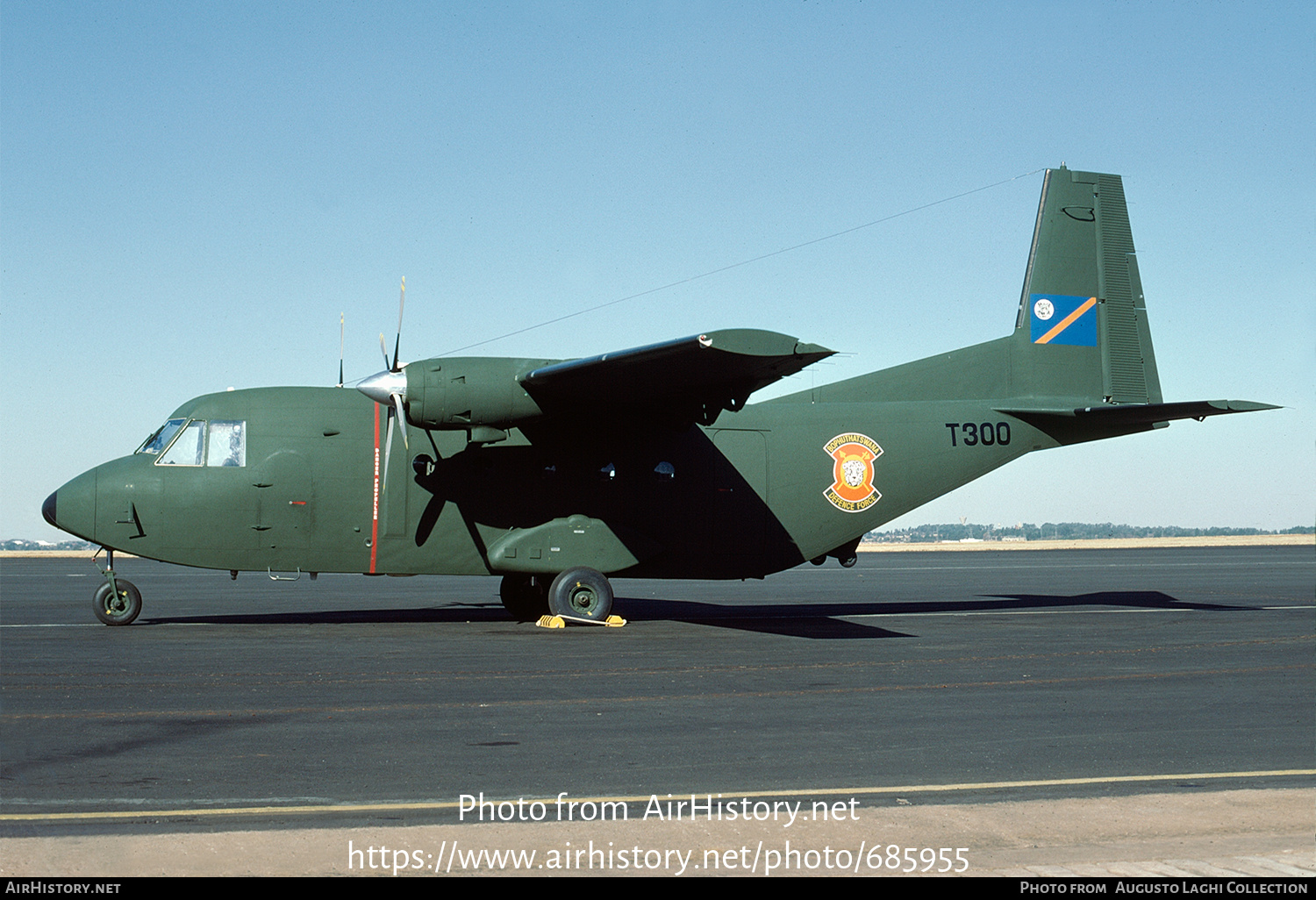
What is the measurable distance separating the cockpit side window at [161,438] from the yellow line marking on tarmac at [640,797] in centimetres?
1310

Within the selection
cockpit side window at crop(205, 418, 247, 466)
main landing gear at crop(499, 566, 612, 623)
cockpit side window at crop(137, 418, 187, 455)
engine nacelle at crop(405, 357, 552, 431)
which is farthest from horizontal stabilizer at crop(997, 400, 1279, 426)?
cockpit side window at crop(137, 418, 187, 455)

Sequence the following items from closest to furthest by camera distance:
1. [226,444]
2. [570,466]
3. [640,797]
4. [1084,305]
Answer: [640,797]
[226,444]
[570,466]
[1084,305]

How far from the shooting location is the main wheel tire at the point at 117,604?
18.3m

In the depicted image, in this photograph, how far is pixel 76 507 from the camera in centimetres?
1798

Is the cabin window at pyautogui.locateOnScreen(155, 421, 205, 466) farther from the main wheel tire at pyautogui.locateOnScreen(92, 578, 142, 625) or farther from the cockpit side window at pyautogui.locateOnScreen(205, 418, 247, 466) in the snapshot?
the main wheel tire at pyautogui.locateOnScreen(92, 578, 142, 625)

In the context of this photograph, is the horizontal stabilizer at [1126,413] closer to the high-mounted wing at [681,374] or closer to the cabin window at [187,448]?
the high-mounted wing at [681,374]

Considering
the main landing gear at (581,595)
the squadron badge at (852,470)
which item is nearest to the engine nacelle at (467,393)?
the main landing gear at (581,595)

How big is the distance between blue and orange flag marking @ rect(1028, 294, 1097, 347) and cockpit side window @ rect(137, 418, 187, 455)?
16.1 metres

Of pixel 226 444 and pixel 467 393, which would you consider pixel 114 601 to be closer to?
pixel 226 444

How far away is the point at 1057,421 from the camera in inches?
861

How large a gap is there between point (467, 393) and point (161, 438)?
5384 mm

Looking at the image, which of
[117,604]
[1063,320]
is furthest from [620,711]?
[1063,320]
